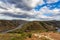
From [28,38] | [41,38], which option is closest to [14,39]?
[28,38]

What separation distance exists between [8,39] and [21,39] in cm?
171

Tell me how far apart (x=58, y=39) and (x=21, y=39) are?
6411 mm

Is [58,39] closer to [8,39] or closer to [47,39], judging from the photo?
[47,39]

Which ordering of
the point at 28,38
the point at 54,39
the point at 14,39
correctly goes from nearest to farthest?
the point at 14,39 → the point at 28,38 → the point at 54,39

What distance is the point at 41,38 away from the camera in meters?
23.3

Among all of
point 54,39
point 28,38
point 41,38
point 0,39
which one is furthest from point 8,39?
point 54,39

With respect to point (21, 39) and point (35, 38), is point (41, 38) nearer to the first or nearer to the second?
point (35, 38)

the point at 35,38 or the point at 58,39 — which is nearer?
the point at 35,38

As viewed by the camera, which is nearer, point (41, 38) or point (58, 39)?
point (41, 38)

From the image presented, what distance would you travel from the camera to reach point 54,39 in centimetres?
2475

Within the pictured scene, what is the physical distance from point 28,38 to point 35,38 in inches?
38.4

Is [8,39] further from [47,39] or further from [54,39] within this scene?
[54,39]

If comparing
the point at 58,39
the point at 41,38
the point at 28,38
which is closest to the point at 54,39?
the point at 58,39

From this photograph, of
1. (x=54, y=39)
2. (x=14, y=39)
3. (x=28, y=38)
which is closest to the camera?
(x=14, y=39)
